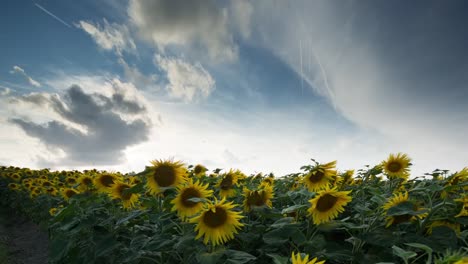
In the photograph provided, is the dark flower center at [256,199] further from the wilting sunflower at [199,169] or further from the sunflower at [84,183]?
the sunflower at [84,183]

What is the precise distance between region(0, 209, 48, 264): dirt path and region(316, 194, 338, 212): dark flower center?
32.8 feet

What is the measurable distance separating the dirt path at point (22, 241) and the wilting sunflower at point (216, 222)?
939cm

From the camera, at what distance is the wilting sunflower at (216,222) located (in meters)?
3.12

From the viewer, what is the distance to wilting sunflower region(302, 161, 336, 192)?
462 cm

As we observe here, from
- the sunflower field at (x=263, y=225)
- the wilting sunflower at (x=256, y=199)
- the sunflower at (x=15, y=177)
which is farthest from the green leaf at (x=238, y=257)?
the sunflower at (x=15, y=177)

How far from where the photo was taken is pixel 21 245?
12.5m

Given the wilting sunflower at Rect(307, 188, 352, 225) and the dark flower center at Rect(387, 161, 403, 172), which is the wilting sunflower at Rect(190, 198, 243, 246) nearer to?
the wilting sunflower at Rect(307, 188, 352, 225)

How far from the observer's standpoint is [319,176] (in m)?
4.77

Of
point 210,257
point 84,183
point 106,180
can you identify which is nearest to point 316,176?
point 210,257

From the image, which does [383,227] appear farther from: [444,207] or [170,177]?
[170,177]

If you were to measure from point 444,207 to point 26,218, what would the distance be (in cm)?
1871

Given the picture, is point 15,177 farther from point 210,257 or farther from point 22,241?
point 210,257

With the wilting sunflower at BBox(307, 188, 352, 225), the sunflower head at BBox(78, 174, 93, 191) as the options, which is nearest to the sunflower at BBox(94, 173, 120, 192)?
the sunflower head at BBox(78, 174, 93, 191)

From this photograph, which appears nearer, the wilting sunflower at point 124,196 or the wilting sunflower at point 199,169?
the wilting sunflower at point 124,196
